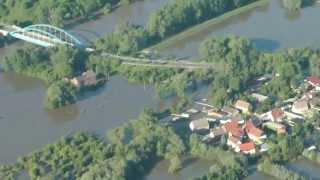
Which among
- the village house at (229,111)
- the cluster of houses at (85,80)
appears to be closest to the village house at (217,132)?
the village house at (229,111)

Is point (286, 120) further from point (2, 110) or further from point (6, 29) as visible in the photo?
point (6, 29)

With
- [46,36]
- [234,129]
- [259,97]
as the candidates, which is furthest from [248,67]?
[46,36]

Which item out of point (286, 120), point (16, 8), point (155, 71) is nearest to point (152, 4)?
point (16, 8)

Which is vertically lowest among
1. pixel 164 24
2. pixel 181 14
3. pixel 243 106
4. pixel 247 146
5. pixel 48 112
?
pixel 247 146

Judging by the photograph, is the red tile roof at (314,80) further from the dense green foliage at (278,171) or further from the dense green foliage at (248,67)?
the dense green foliage at (278,171)

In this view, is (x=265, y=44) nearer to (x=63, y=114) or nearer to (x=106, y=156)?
(x=63, y=114)

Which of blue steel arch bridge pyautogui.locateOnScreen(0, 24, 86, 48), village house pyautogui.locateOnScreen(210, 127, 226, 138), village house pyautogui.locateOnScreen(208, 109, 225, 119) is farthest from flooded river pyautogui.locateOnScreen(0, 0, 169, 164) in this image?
village house pyautogui.locateOnScreen(210, 127, 226, 138)
